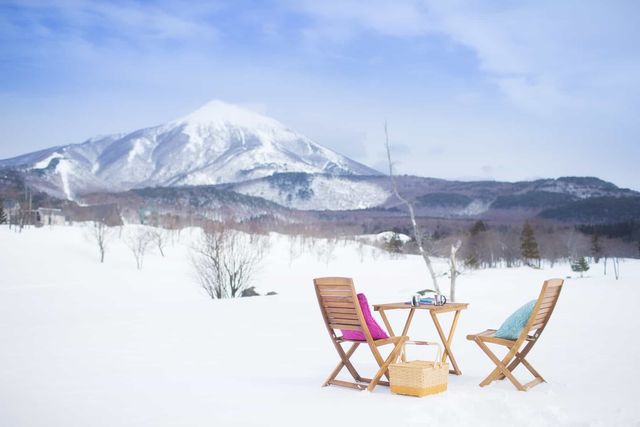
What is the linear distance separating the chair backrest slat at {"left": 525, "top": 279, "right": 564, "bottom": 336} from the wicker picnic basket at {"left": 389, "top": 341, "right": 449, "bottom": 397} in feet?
3.13

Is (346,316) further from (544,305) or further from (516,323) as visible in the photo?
(544,305)

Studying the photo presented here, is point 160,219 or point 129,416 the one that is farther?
point 160,219

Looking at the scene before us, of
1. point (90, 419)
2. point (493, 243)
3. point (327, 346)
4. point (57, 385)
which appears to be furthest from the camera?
point (493, 243)

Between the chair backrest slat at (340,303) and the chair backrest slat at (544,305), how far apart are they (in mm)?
1626

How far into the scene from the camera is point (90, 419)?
17.2ft

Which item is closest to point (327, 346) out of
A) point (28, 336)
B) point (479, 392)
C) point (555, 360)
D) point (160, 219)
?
point (555, 360)

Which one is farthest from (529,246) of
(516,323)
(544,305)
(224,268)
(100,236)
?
(516,323)

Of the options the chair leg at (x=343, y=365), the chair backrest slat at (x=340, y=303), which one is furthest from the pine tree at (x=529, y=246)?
the chair backrest slat at (x=340, y=303)

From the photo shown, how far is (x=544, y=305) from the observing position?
634 centimetres

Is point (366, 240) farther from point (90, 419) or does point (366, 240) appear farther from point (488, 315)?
point (90, 419)

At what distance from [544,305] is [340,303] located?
208cm

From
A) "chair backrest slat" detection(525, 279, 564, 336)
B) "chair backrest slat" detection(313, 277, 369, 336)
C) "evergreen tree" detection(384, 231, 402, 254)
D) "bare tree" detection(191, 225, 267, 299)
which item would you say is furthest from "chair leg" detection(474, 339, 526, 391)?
"evergreen tree" detection(384, 231, 402, 254)

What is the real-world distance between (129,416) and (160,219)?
4057 inches

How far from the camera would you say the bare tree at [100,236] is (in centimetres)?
6606
